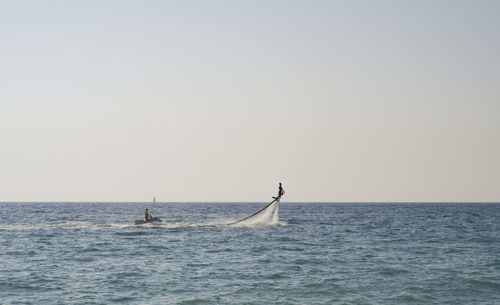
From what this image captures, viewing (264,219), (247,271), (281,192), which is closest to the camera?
(247,271)

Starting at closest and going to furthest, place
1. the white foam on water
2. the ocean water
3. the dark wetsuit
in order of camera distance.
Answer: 1. the ocean water
2. the dark wetsuit
3. the white foam on water

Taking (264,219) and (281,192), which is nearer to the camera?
(281,192)

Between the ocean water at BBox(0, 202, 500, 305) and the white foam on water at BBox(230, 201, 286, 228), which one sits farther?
the white foam on water at BBox(230, 201, 286, 228)

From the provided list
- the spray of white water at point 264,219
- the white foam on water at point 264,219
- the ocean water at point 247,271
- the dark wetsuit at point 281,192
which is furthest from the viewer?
the white foam on water at point 264,219

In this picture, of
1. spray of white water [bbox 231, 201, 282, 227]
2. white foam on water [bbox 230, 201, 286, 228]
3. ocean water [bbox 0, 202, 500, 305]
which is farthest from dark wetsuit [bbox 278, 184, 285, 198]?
white foam on water [bbox 230, 201, 286, 228]

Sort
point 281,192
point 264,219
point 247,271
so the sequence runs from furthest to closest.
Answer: point 264,219, point 281,192, point 247,271

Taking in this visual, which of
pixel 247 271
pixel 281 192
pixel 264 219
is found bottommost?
pixel 247 271

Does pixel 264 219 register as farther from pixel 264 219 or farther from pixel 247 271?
pixel 247 271

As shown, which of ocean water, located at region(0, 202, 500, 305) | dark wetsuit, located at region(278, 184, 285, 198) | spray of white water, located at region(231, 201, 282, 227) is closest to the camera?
ocean water, located at region(0, 202, 500, 305)

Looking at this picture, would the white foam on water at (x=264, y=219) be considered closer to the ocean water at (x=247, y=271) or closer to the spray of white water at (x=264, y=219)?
the spray of white water at (x=264, y=219)

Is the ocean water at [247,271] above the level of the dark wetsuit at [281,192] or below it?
below

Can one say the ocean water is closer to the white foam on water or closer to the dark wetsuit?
the dark wetsuit

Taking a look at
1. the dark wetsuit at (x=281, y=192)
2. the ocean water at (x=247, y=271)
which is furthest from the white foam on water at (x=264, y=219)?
the ocean water at (x=247, y=271)

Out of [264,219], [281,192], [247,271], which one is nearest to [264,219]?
[264,219]
